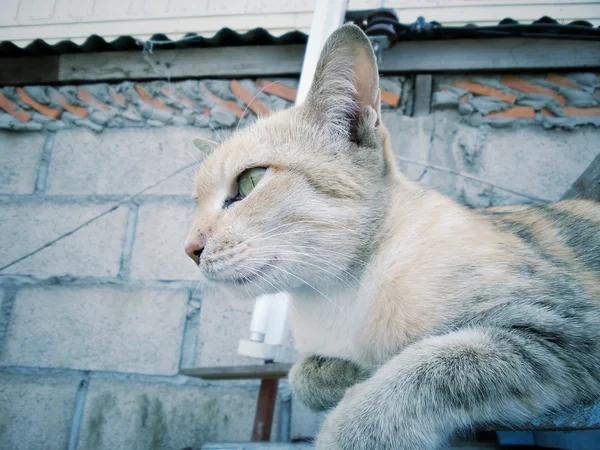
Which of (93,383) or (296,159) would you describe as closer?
(296,159)

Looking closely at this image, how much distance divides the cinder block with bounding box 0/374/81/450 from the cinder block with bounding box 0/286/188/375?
12cm

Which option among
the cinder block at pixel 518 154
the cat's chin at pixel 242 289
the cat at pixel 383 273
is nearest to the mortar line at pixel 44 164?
the cat at pixel 383 273

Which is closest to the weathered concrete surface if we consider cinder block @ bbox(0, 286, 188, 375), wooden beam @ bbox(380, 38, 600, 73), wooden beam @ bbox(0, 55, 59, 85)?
wooden beam @ bbox(380, 38, 600, 73)

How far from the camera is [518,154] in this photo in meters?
2.93

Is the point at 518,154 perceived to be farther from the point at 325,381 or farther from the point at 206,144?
the point at 325,381

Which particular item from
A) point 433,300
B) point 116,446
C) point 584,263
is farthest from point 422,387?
point 116,446

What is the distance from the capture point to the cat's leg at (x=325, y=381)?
1.49 metres

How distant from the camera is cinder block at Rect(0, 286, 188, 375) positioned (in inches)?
119

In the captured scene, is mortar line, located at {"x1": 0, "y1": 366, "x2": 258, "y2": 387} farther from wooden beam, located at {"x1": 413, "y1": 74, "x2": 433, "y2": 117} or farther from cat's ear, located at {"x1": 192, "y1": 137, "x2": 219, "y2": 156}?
wooden beam, located at {"x1": 413, "y1": 74, "x2": 433, "y2": 117}

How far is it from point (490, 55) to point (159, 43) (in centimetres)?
220

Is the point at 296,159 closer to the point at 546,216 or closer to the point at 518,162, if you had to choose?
the point at 546,216

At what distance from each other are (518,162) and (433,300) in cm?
194

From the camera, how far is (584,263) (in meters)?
1.55

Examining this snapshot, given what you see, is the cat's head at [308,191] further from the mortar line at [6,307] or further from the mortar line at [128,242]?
the mortar line at [6,307]
